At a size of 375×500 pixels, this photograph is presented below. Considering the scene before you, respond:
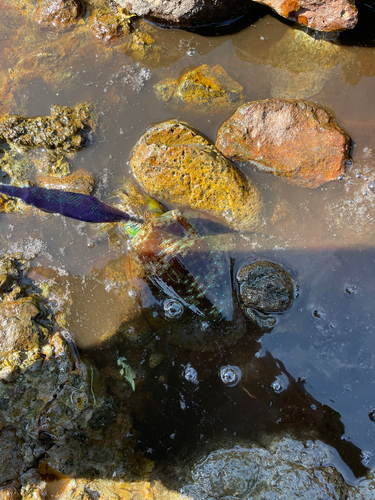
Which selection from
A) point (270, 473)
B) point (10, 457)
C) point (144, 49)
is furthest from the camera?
point (144, 49)

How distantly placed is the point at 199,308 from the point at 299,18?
3.16 m

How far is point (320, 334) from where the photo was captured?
319 cm

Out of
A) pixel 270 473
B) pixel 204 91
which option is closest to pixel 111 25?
pixel 204 91

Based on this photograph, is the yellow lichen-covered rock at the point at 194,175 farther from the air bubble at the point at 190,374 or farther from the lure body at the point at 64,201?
the air bubble at the point at 190,374

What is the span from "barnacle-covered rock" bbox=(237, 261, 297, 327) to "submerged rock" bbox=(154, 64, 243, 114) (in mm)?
1763

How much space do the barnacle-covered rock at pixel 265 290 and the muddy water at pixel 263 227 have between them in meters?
0.11

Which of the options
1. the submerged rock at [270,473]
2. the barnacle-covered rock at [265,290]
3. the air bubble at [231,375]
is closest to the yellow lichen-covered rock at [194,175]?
the barnacle-covered rock at [265,290]

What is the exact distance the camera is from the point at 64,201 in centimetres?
288

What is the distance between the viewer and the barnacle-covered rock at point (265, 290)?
3.14 meters

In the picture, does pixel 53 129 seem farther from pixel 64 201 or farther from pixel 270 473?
pixel 270 473

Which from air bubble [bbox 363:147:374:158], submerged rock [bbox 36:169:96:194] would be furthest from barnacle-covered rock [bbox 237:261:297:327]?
submerged rock [bbox 36:169:96:194]

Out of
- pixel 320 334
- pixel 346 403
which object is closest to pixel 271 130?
pixel 320 334

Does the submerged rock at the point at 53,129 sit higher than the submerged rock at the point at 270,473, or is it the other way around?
the submerged rock at the point at 53,129

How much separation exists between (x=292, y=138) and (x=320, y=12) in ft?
4.07
